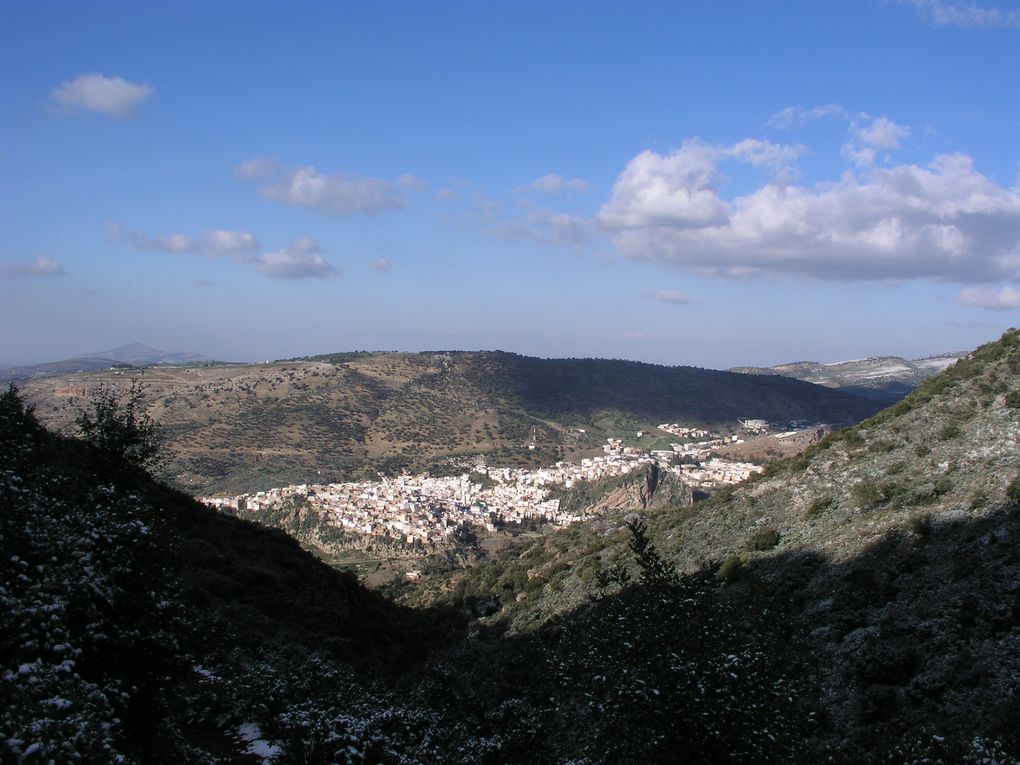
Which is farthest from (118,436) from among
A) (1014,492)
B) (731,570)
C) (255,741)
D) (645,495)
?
(645,495)

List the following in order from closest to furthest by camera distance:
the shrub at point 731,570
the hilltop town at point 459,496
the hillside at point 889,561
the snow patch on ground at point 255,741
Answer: the snow patch on ground at point 255,741 < the hillside at point 889,561 < the shrub at point 731,570 < the hilltop town at point 459,496

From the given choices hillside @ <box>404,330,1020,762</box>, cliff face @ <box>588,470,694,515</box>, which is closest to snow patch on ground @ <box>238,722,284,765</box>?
hillside @ <box>404,330,1020,762</box>

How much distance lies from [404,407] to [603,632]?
117505 millimetres

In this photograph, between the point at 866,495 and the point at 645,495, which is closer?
the point at 866,495

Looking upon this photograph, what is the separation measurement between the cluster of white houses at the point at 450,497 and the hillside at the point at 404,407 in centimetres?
945

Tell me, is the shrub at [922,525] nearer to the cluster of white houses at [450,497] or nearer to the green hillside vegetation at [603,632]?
the green hillside vegetation at [603,632]

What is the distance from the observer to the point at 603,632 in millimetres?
8844

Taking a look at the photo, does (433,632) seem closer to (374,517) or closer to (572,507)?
(374,517)

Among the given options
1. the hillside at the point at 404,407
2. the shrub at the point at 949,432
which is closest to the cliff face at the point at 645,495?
the hillside at the point at 404,407

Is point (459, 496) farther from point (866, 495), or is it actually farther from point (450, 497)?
point (866, 495)

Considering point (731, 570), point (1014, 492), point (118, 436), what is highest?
point (118, 436)

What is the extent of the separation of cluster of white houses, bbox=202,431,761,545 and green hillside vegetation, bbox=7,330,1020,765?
32.0m

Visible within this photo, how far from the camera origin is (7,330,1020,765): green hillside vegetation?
719cm

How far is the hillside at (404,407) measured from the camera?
95.4 meters
